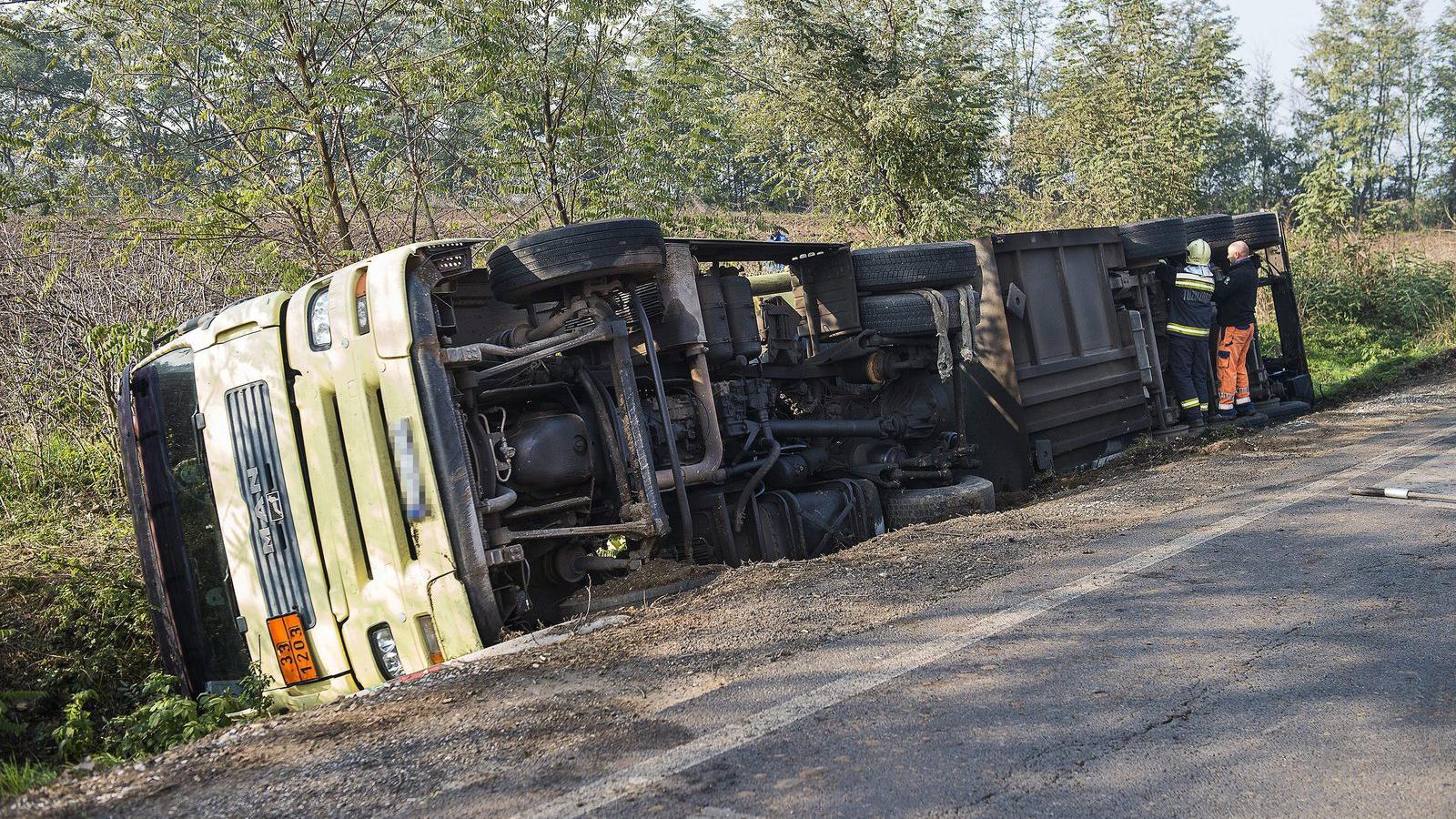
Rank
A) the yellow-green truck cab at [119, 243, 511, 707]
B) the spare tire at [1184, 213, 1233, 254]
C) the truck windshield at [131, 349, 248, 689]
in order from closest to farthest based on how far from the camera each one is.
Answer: the yellow-green truck cab at [119, 243, 511, 707] < the truck windshield at [131, 349, 248, 689] < the spare tire at [1184, 213, 1233, 254]

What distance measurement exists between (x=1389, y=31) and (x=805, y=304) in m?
31.8

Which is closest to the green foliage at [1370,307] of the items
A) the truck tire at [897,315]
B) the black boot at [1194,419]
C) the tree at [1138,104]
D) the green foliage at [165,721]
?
the tree at [1138,104]

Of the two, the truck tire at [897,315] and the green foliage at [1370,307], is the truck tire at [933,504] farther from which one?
the green foliage at [1370,307]

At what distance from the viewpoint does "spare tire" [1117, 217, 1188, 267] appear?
932 centimetres

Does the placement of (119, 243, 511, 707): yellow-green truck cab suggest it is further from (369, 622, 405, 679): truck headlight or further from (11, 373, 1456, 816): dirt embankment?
(11, 373, 1456, 816): dirt embankment

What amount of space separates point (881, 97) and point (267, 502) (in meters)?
11.3

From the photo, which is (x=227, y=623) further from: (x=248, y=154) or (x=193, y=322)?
(x=248, y=154)

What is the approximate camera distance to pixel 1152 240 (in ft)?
30.9

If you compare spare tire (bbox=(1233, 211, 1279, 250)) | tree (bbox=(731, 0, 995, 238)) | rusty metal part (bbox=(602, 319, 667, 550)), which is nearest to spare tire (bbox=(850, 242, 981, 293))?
rusty metal part (bbox=(602, 319, 667, 550))

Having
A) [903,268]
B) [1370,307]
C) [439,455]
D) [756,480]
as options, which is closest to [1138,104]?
[1370,307]

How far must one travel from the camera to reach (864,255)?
23.4 ft

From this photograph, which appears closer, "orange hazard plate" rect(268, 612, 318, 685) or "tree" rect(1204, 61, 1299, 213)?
"orange hazard plate" rect(268, 612, 318, 685)

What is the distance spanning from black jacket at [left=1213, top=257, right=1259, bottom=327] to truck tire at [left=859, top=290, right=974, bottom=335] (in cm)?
414

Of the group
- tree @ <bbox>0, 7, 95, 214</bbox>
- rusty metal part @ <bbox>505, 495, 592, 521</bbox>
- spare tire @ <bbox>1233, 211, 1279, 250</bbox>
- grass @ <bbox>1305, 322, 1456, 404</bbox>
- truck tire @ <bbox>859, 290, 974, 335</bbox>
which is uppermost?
tree @ <bbox>0, 7, 95, 214</bbox>
